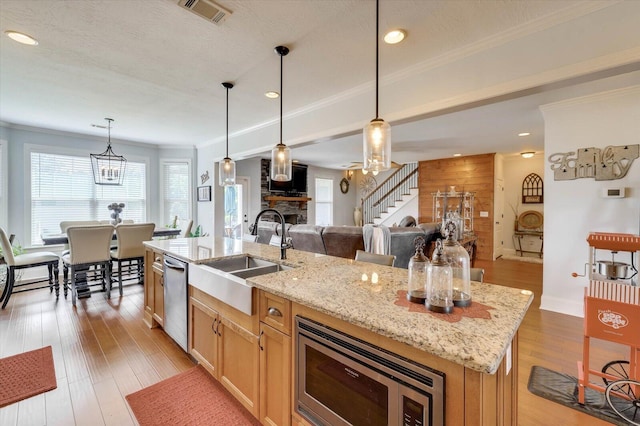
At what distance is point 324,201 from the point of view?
980 cm

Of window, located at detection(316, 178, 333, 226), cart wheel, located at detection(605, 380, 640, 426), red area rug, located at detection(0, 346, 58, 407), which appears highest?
window, located at detection(316, 178, 333, 226)

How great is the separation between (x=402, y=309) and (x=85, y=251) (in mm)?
4303

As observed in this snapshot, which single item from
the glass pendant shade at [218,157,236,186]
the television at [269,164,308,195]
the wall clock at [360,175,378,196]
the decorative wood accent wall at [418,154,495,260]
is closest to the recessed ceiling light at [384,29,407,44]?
the glass pendant shade at [218,157,236,186]

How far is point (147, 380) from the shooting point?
2152mm

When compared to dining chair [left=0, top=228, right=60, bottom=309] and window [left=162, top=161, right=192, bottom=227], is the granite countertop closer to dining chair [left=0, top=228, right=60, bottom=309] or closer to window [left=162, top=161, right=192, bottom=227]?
dining chair [left=0, top=228, right=60, bottom=309]

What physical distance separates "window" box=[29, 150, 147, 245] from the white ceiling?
3.90ft

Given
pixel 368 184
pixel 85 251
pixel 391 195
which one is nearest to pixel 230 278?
pixel 85 251

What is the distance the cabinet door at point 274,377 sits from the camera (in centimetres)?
140

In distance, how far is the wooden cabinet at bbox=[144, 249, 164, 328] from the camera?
9.12 feet

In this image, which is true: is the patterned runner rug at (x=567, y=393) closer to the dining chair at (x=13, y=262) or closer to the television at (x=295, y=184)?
the dining chair at (x=13, y=262)

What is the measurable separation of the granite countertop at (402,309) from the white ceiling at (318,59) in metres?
1.70

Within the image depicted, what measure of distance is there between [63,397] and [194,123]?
13.1 feet

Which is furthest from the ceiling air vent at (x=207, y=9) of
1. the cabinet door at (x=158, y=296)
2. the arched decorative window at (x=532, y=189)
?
the arched decorative window at (x=532, y=189)

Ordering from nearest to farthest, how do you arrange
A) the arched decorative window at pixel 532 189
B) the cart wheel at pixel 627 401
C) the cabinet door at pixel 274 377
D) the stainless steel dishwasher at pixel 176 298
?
the cabinet door at pixel 274 377, the cart wheel at pixel 627 401, the stainless steel dishwasher at pixel 176 298, the arched decorative window at pixel 532 189
